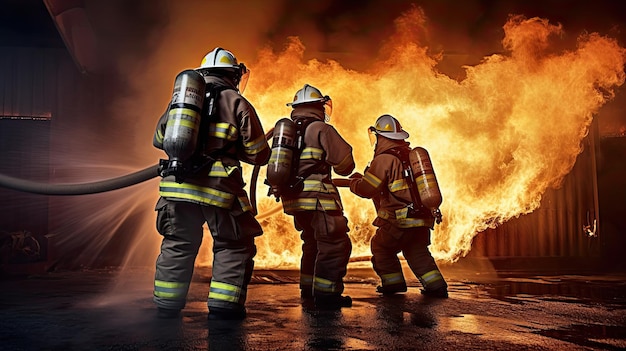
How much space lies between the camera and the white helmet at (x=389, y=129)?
5973 mm

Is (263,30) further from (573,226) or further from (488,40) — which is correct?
(573,226)

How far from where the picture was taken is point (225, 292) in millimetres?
3834

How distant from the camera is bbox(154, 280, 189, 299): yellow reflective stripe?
3.88 metres

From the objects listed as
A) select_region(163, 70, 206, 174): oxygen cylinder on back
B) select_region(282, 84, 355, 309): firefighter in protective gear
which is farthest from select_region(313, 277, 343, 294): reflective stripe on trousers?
select_region(163, 70, 206, 174): oxygen cylinder on back

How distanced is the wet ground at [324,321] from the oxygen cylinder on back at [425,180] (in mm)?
1008

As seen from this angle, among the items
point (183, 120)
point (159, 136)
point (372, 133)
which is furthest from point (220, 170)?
point (372, 133)

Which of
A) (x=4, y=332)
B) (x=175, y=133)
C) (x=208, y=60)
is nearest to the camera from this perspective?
(x=4, y=332)

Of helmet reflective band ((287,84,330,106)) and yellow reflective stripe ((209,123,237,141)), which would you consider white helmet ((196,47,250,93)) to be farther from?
helmet reflective band ((287,84,330,106))

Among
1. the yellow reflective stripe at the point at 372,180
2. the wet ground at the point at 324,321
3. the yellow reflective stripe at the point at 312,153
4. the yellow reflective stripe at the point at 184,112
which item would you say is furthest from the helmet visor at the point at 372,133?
the yellow reflective stripe at the point at 184,112

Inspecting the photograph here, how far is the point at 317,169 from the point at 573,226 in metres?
8.54

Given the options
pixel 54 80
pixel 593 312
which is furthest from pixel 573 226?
pixel 54 80

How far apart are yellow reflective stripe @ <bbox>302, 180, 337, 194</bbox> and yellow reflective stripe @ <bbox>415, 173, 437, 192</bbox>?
1156 mm

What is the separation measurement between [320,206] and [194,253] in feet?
4.37

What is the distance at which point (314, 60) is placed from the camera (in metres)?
9.91
